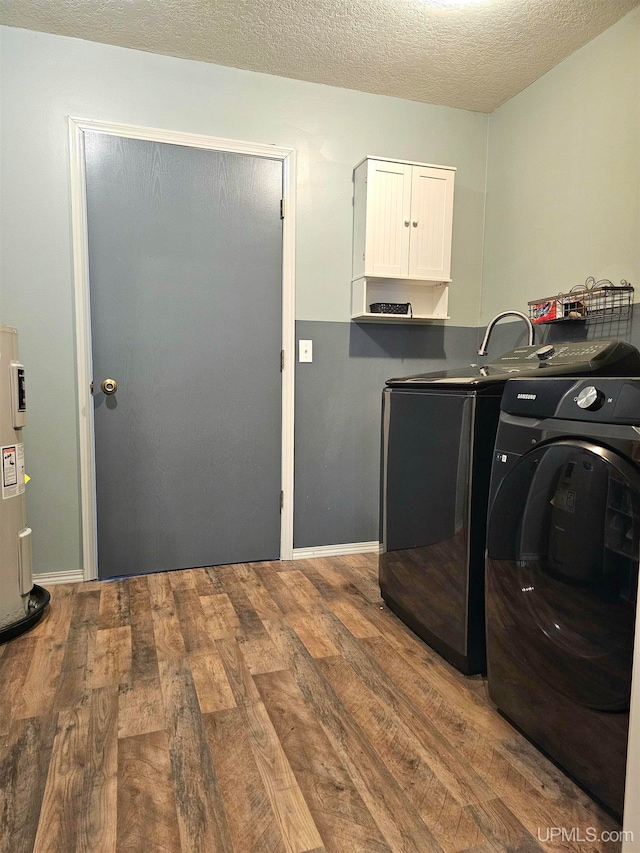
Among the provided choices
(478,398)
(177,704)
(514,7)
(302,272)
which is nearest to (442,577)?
(478,398)

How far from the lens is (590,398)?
121 centimetres

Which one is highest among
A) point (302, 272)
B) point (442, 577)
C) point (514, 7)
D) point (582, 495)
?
point (514, 7)

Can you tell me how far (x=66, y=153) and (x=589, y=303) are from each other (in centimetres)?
239

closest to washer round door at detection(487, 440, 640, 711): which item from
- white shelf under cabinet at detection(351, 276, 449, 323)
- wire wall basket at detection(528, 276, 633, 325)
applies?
wire wall basket at detection(528, 276, 633, 325)

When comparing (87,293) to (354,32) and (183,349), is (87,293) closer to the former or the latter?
(183,349)

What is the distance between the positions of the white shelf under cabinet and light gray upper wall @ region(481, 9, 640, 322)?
336 mm

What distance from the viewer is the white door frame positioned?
2.43 metres

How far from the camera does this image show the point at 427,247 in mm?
2830

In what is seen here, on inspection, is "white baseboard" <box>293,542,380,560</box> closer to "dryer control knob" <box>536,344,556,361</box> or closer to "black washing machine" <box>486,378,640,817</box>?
"dryer control knob" <box>536,344,556,361</box>

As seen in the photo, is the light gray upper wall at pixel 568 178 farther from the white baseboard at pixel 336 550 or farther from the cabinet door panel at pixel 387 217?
the white baseboard at pixel 336 550

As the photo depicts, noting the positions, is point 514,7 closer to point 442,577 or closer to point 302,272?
point 302,272

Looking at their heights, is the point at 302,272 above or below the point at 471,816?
above

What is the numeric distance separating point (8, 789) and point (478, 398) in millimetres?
1606

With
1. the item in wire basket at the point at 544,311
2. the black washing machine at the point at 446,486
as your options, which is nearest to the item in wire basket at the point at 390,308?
the item in wire basket at the point at 544,311
